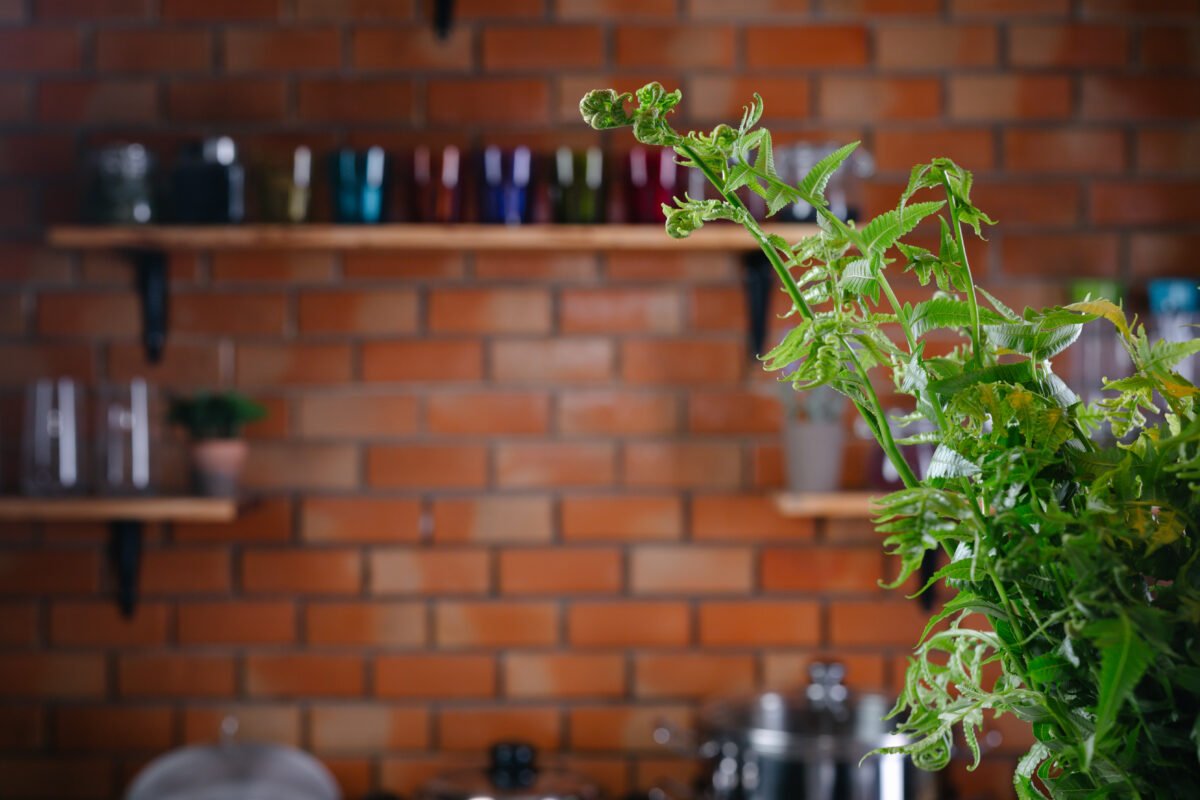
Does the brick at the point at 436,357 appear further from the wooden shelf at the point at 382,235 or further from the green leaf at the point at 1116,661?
the green leaf at the point at 1116,661

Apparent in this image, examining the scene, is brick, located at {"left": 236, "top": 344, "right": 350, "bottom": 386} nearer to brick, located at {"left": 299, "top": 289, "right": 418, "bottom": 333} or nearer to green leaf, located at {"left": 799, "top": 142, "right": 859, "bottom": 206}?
brick, located at {"left": 299, "top": 289, "right": 418, "bottom": 333}

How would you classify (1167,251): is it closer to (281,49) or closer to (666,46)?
(666,46)

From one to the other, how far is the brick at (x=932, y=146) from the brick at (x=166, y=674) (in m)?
1.34

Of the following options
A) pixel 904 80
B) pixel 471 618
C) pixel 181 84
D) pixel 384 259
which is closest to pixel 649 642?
pixel 471 618

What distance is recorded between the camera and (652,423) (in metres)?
2.01

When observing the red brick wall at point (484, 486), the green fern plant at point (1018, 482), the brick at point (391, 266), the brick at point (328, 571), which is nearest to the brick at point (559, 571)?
the red brick wall at point (484, 486)

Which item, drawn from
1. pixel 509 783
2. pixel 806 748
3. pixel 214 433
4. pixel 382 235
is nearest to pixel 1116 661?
pixel 806 748

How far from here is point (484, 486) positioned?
2.01m

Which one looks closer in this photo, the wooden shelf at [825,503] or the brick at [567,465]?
the wooden shelf at [825,503]

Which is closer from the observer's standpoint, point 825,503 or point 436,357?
point 825,503

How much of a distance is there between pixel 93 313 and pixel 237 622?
55 cm

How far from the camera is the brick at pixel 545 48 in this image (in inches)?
78.5

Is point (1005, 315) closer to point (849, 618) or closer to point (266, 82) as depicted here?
point (849, 618)

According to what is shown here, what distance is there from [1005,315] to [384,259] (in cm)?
153
